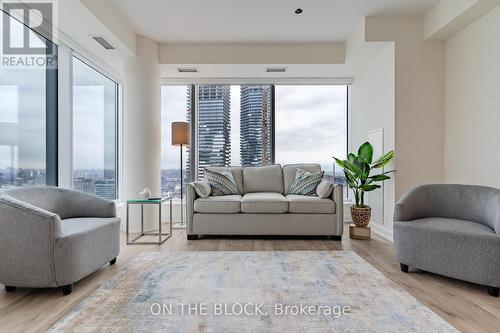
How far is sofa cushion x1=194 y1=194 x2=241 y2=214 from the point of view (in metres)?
3.64

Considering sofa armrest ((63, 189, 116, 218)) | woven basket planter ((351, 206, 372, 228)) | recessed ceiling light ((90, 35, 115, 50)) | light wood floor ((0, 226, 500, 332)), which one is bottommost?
light wood floor ((0, 226, 500, 332))

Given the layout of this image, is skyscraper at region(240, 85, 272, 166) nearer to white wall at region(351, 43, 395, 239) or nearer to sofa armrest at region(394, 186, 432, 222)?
white wall at region(351, 43, 395, 239)

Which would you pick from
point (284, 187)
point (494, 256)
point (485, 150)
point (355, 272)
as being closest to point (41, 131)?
point (284, 187)

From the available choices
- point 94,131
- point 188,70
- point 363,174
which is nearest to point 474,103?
point 363,174

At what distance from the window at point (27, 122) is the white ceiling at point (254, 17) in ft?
4.06

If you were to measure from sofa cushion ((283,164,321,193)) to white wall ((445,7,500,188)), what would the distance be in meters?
1.73

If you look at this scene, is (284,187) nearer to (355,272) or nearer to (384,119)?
(384,119)

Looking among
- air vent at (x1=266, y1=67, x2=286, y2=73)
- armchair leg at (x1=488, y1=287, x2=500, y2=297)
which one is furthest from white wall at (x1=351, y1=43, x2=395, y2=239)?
armchair leg at (x1=488, y1=287, x2=500, y2=297)

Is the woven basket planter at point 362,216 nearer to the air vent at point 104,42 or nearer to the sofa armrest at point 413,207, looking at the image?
the sofa armrest at point 413,207

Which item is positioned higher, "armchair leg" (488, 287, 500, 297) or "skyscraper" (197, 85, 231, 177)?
"skyscraper" (197, 85, 231, 177)

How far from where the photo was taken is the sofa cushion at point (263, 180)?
4.37 metres

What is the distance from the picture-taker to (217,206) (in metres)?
3.65

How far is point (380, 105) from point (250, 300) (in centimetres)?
327

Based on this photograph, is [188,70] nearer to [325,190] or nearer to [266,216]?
[266,216]
